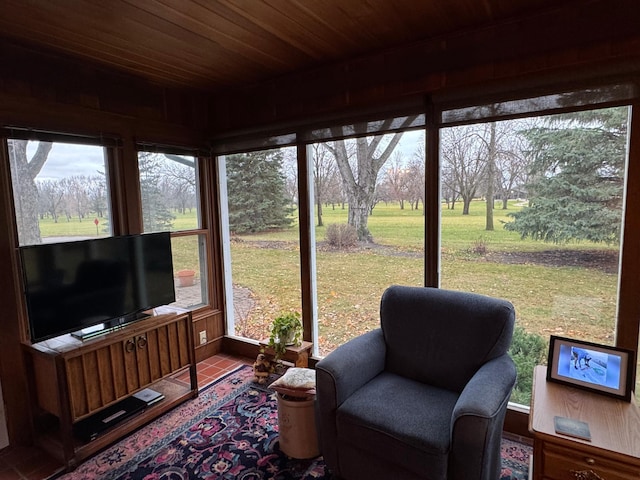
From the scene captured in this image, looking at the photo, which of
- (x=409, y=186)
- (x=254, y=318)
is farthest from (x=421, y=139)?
(x=254, y=318)

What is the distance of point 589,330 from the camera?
2158mm

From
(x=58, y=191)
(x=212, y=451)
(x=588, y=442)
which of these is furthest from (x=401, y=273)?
(x=58, y=191)

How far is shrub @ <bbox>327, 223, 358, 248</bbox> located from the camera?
2.98m

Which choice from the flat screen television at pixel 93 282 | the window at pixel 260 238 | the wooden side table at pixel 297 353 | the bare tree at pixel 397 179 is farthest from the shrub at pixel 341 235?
the flat screen television at pixel 93 282

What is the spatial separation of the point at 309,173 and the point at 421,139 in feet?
3.20

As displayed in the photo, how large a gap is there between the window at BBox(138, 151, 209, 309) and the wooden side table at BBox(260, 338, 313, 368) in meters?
0.99

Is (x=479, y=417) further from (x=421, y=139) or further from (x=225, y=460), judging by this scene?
(x=421, y=139)

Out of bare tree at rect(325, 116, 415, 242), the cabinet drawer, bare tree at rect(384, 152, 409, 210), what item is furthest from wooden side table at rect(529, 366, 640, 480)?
bare tree at rect(325, 116, 415, 242)

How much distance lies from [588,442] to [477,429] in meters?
0.39

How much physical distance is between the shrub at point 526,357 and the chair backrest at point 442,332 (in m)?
0.54

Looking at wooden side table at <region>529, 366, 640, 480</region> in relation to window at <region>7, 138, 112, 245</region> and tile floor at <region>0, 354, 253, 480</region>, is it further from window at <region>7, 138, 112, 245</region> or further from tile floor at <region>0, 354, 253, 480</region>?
window at <region>7, 138, 112, 245</region>

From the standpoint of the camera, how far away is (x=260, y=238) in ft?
11.6

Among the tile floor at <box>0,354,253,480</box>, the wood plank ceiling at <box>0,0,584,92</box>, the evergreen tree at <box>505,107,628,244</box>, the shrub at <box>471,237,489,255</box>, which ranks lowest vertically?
the tile floor at <box>0,354,253,480</box>

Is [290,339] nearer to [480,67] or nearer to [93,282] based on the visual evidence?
[93,282]
